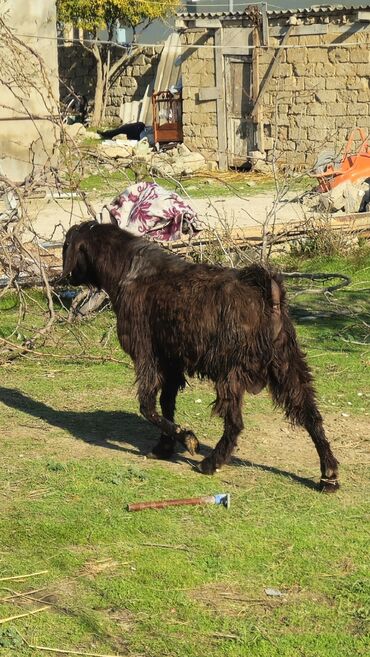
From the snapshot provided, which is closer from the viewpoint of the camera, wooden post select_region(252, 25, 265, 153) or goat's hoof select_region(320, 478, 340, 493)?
goat's hoof select_region(320, 478, 340, 493)

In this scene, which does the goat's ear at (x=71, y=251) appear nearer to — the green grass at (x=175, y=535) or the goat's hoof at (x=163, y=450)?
the green grass at (x=175, y=535)

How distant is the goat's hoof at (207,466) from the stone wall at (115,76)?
1175 inches

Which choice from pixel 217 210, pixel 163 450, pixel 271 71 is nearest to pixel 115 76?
pixel 271 71

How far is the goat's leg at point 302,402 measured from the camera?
6266 millimetres

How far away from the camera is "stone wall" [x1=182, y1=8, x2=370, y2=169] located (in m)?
24.7

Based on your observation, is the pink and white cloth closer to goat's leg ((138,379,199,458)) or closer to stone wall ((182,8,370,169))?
goat's leg ((138,379,199,458))

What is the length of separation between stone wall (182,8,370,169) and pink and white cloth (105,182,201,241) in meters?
13.3

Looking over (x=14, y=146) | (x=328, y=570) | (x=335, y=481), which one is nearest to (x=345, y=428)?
(x=335, y=481)

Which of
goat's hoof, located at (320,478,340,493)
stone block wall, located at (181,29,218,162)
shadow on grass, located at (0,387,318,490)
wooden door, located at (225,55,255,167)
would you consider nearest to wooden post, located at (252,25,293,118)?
wooden door, located at (225,55,255,167)

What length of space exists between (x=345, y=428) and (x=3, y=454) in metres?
2.30

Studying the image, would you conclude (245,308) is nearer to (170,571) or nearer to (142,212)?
(170,571)

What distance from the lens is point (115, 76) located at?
3769cm

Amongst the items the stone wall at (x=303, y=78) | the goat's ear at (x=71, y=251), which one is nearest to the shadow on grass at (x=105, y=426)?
the goat's ear at (x=71, y=251)

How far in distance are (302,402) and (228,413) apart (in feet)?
1.41
